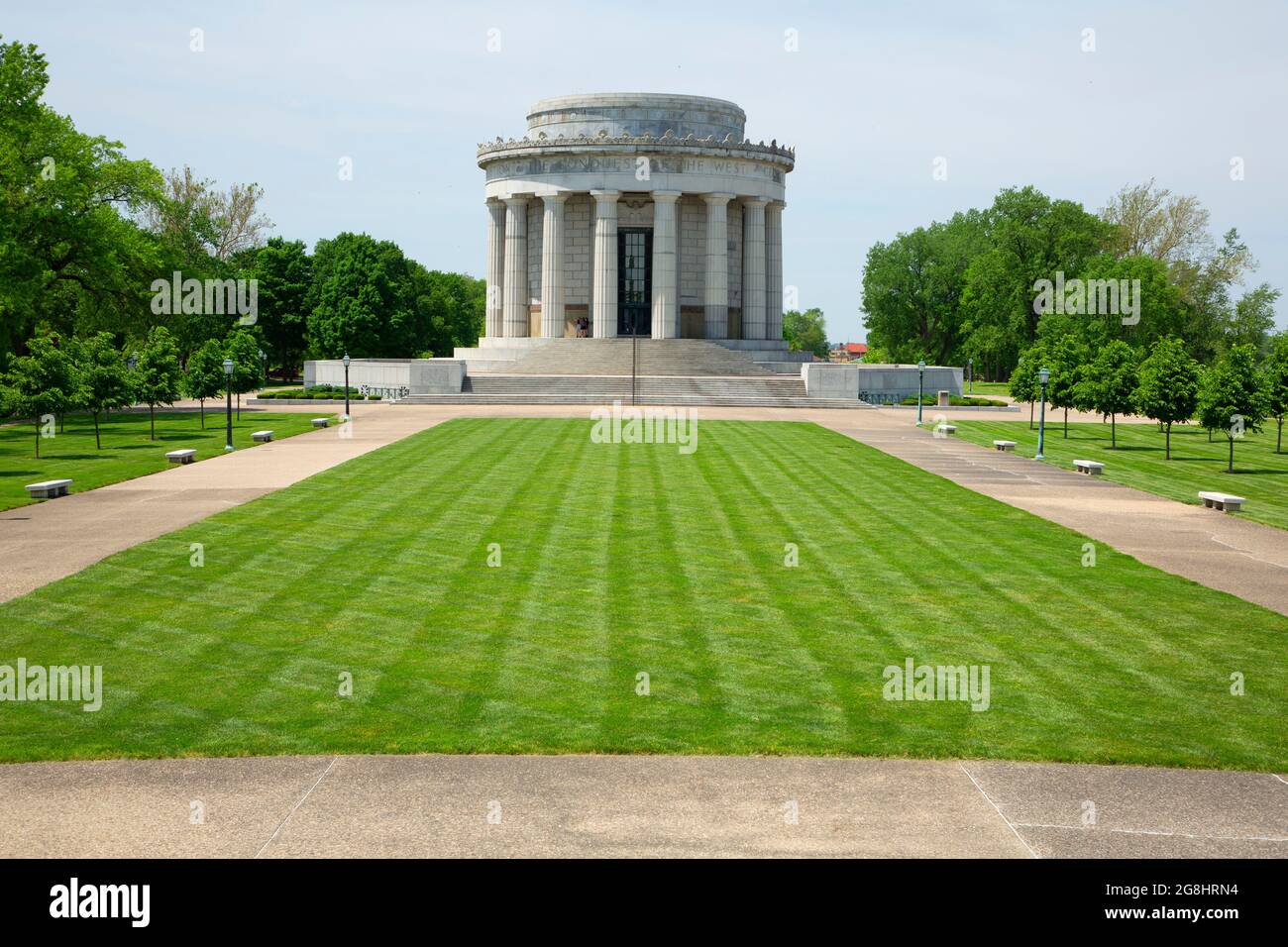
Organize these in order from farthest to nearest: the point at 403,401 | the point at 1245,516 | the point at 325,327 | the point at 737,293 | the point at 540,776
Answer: the point at 325,327, the point at 737,293, the point at 403,401, the point at 1245,516, the point at 540,776

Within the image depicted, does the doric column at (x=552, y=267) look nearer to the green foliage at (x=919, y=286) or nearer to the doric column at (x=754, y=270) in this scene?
the doric column at (x=754, y=270)

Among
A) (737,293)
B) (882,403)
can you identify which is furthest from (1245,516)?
(737,293)

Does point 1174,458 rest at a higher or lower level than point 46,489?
higher

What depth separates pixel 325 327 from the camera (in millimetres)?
116625

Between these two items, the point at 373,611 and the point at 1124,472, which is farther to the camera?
the point at 1124,472

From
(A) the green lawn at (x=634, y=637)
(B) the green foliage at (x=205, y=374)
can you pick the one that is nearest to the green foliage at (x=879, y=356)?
(B) the green foliage at (x=205, y=374)

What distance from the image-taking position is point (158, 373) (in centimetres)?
5734

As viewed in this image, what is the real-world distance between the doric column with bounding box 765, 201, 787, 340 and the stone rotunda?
3.9 inches

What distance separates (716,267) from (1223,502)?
6651 cm

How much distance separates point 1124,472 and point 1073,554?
1921cm

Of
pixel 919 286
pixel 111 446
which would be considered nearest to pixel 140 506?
pixel 111 446

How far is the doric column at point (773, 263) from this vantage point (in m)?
103

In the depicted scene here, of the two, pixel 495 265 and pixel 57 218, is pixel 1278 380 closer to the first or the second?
pixel 57 218

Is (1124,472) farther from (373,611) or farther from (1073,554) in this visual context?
(373,611)
